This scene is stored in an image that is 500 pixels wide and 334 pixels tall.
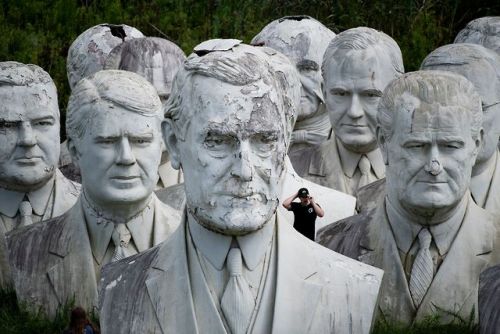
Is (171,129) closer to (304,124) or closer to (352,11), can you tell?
(304,124)

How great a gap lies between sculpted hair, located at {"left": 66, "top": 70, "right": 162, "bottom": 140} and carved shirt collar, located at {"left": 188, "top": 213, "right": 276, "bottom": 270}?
224cm

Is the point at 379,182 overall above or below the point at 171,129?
below

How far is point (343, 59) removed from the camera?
15578 millimetres

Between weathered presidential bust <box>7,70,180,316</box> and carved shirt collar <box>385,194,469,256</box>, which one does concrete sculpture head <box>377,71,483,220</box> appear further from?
weathered presidential bust <box>7,70,180,316</box>

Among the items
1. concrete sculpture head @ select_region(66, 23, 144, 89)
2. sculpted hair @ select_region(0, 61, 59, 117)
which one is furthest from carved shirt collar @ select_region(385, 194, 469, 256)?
concrete sculpture head @ select_region(66, 23, 144, 89)

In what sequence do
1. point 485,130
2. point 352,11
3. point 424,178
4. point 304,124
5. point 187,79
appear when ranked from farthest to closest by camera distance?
point 352,11 → point 304,124 → point 485,130 → point 424,178 → point 187,79

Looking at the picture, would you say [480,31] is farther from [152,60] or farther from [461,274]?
[461,274]

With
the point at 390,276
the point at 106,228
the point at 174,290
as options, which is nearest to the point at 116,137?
the point at 106,228

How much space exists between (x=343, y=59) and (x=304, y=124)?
2.02 meters

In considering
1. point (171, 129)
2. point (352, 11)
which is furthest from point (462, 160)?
point (352, 11)

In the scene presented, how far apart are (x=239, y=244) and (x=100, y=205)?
253cm

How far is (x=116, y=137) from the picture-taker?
1372 cm

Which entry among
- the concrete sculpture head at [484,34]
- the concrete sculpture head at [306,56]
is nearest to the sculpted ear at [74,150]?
the concrete sculpture head at [306,56]

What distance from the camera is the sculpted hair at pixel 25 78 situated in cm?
1487
